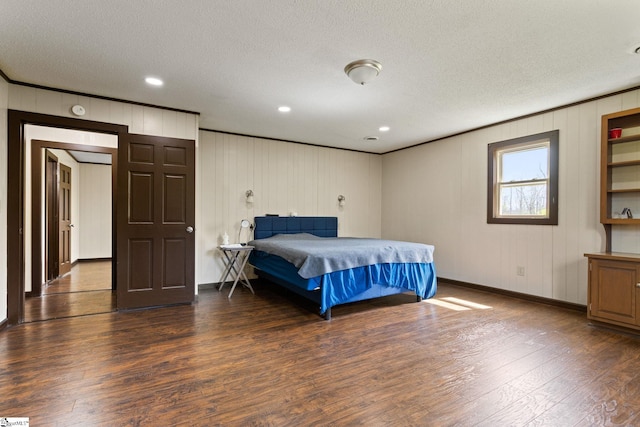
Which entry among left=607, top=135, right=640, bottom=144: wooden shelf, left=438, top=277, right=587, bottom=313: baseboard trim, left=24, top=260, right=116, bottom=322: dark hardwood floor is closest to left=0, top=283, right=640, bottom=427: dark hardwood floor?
left=438, top=277, right=587, bottom=313: baseboard trim

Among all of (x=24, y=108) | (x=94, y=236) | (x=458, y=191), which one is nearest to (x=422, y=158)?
(x=458, y=191)

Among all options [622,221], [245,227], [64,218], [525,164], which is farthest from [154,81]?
[622,221]

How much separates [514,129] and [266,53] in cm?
364

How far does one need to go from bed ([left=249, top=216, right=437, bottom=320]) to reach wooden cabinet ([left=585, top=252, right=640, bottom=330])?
1.67 metres

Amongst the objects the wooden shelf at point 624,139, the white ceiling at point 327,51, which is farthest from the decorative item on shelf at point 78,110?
the wooden shelf at point 624,139

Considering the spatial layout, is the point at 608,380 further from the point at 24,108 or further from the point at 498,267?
the point at 24,108

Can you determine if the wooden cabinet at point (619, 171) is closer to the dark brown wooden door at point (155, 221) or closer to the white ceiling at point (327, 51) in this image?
the white ceiling at point (327, 51)

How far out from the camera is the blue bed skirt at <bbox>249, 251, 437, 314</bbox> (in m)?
3.43

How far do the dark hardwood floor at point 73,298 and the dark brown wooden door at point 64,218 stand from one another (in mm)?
268

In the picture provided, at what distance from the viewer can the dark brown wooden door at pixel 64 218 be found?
562 cm

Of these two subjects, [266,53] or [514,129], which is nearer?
[266,53]

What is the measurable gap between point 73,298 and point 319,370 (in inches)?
151

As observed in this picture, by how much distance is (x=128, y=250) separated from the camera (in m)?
3.67

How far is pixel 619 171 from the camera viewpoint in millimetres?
3404
